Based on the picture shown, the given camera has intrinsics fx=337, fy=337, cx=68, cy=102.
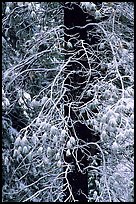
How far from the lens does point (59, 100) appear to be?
385 cm

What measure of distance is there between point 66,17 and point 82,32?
0.32 m

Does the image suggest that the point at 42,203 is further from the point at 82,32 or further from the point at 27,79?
the point at 82,32

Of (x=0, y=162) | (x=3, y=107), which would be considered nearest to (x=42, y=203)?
(x=0, y=162)

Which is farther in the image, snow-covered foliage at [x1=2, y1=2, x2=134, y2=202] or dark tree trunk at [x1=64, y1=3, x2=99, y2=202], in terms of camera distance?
dark tree trunk at [x1=64, y1=3, x2=99, y2=202]

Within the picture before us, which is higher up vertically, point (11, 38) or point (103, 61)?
point (11, 38)

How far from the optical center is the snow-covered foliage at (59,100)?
12.4 feet

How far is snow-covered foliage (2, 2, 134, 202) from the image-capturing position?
3.78 metres

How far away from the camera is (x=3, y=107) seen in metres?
4.26

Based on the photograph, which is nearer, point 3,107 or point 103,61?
point 3,107

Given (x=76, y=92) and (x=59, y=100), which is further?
(x=76, y=92)

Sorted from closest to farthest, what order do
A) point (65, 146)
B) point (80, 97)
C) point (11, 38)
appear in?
point (65, 146) < point (80, 97) < point (11, 38)

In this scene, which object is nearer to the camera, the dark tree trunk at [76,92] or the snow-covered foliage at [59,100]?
the snow-covered foliage at [59,100]

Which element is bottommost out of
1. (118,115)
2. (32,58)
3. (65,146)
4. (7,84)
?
(65,146)

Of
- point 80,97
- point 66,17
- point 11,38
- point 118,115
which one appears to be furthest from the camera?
point 11,38
